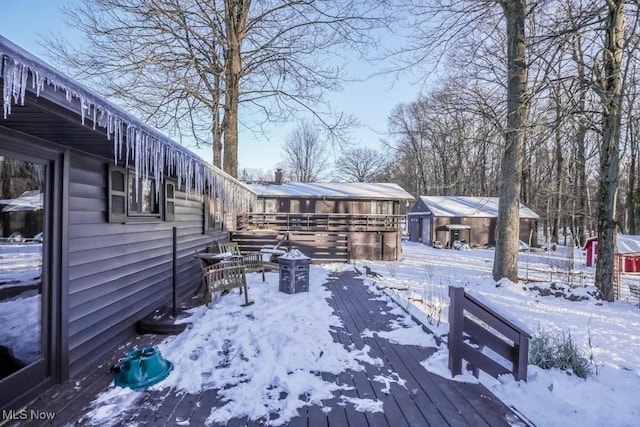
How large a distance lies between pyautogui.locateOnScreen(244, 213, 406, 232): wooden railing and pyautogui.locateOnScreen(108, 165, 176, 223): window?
7.63 metres

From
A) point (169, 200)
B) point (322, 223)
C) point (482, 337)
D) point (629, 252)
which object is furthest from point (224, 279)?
point (629, 252)

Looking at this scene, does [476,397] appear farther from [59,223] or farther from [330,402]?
[59,223]

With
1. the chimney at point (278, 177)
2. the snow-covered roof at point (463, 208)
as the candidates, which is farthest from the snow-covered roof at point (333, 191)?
the snow-covered roof at point (463, 208)

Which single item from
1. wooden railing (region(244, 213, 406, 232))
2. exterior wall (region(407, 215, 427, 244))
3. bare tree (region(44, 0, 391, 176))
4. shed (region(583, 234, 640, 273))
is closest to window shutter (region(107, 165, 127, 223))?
bare tree (region(44, 0, 391, 176))

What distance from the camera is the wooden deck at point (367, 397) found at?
200cm

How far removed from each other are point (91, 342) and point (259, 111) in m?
9.19

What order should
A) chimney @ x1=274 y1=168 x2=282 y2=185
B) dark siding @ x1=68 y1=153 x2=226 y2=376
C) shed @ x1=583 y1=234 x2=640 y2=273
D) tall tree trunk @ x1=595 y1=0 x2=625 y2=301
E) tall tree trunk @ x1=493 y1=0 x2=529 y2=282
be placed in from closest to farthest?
dark siding @ x1=68 y1=153 x2=226 y2=376 < tall tree trunk @ x1=595 y1=0 x2=625 y2=301 < tall tree trunk @ x1=493 y1=0 x2=529 y2=282 < shed @ x1=583 y1=234 x2=640 y2=273 < chimney @ x1=274 y1=168 x2=282 y2=185

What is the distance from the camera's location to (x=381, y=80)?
25.8ft

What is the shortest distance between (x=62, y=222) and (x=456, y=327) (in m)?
3.33

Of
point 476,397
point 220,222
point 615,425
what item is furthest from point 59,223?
point 220,222

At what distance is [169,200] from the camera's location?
4.82 metres

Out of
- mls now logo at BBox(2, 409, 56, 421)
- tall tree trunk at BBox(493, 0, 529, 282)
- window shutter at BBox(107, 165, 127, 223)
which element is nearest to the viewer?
mls now logo at BBox(2, 409, 56, 421)

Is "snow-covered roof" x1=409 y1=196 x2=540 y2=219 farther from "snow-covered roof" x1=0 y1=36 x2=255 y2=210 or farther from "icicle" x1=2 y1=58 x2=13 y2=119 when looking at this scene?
"icicle" x1=2 y1=58 x2=13 y2=119

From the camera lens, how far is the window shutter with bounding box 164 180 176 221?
4.66m
